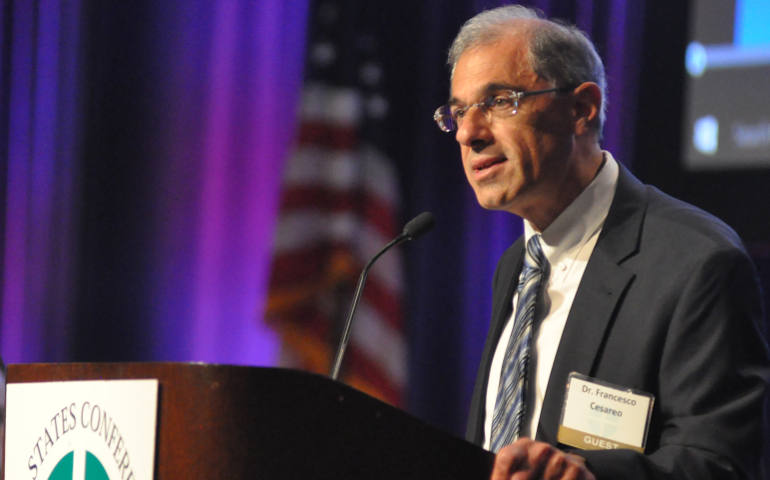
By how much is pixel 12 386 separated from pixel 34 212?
3.78 meters

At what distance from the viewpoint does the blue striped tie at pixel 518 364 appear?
2.16m

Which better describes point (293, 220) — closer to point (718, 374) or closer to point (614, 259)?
point (614, 259)

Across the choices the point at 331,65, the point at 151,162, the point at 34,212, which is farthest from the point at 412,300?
the point at 34,212

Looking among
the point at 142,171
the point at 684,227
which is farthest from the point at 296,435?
the point at 142,171

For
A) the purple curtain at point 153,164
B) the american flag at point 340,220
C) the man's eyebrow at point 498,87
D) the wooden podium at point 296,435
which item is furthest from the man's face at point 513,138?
the purple curtain at point 153,164

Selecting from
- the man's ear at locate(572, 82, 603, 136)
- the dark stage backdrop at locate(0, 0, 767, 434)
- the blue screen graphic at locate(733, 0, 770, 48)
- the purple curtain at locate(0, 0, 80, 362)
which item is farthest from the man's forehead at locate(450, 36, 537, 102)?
the purple curtain at locate(0, 0, 80, 362)

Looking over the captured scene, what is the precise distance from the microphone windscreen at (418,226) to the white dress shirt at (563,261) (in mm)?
322

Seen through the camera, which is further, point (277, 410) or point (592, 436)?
point (592, 436)

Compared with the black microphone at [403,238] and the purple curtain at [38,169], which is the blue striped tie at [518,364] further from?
the purple curtain at [38,169]

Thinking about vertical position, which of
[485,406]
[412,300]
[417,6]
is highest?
[417,6]

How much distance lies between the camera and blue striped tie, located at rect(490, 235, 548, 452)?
7.08 ft

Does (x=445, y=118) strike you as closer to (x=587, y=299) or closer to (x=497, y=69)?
(x=497, y=69)

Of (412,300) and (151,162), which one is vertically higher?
(151,162)

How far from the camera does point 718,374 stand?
184cm
